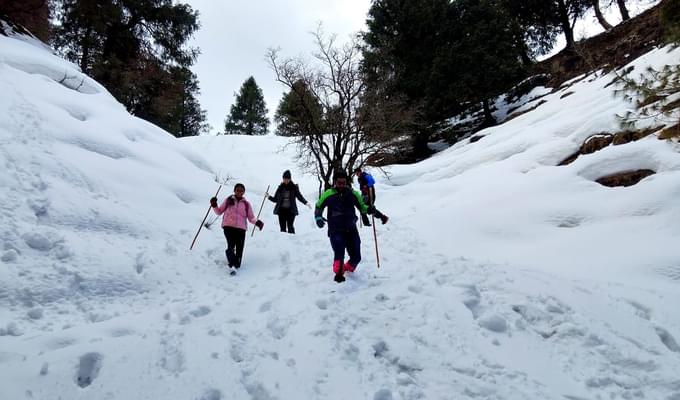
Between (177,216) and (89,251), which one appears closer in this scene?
(89,251)

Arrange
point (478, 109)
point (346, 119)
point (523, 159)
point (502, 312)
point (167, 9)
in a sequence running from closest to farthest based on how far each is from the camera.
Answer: point (502, 312) → point (523, 159) → point (346, 119) → point (167, 9) → point (478, 109)

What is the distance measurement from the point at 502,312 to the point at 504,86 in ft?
64.7

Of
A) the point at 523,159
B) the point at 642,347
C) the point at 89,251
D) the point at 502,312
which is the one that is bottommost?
the point at 642,347

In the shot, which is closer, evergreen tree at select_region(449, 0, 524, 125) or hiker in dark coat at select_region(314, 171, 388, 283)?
hiker in dark coat at select_region(314, 171, 388, 283)

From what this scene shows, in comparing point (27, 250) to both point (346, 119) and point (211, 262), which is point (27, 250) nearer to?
point (211, 262)

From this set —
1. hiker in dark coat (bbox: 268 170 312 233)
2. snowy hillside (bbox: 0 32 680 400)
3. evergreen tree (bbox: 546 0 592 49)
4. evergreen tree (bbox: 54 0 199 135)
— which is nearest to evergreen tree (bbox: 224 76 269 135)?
evergreen tree (bbox: 54 0 199 135)

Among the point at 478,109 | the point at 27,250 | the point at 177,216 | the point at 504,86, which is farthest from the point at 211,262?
the point at 478,109

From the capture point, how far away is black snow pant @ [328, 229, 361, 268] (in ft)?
18.0

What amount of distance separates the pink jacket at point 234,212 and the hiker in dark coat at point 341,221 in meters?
1.78

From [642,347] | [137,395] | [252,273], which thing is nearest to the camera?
[137,395]

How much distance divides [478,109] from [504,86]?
374 cm

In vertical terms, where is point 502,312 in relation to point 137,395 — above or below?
below

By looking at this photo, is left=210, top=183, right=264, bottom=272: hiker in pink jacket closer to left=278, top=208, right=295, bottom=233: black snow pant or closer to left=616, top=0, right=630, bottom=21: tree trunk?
left=278, top=208, right=295, bottom=233: black snow pant

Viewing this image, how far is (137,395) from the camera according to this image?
113 inches
